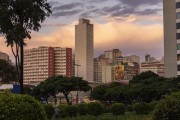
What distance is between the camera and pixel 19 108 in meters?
10.1

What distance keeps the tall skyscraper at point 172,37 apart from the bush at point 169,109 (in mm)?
79123

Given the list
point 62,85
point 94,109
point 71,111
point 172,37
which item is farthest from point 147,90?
point 172,37

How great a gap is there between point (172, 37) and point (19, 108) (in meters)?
84.4

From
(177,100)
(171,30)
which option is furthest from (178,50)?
(177,100)

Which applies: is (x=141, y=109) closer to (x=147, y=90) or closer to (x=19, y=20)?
(x=19, y=20)

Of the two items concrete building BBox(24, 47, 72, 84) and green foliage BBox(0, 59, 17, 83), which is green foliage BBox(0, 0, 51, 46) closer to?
green foliage BBox(0, 59, 17, 83)

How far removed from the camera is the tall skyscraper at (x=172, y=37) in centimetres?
8981

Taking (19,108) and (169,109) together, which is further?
(169,109)

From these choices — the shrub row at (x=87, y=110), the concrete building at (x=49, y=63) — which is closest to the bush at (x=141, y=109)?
the shrub row at (x=87, y=110)

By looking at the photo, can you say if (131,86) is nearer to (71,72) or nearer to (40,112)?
(40,112)

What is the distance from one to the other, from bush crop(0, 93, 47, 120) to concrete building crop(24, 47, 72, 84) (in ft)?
446

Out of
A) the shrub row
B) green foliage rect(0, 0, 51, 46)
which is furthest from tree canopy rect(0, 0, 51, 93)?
the shrub row

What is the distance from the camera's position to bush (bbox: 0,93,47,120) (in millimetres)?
9914

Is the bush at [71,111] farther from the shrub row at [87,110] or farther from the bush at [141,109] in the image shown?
the bush at [141,109]
